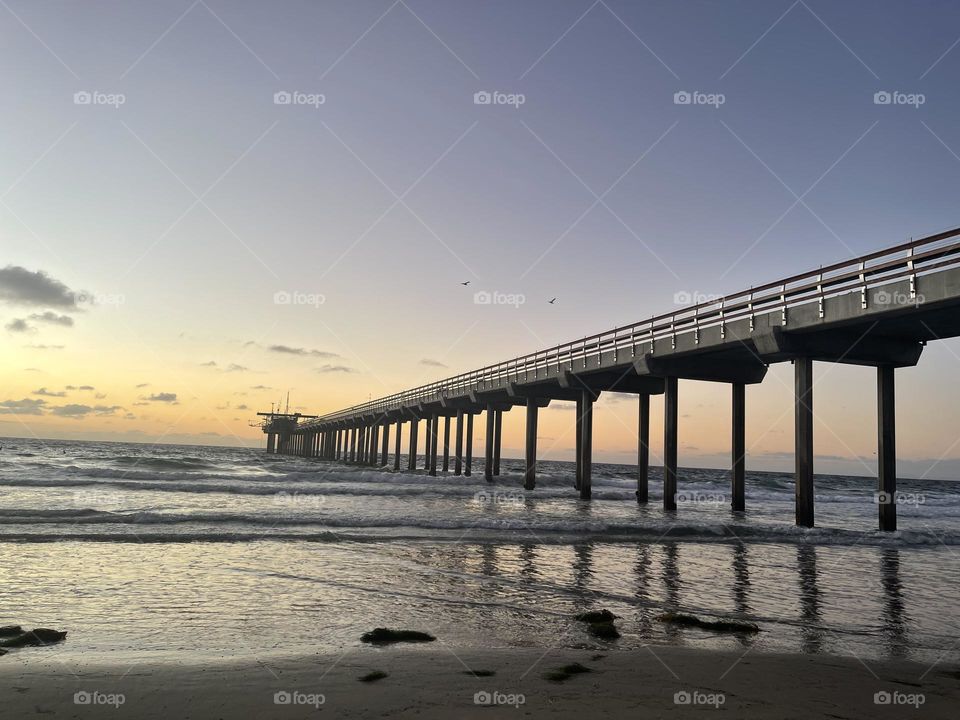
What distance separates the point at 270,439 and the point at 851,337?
12438cm

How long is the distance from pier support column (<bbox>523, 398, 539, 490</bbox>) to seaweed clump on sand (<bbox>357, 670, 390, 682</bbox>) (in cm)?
2904

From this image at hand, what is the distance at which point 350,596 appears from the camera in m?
8.66

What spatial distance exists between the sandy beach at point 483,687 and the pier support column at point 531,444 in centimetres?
2838

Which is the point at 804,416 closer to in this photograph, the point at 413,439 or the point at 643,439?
the point at 643,439

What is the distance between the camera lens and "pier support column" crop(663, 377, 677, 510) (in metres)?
A: 23.7

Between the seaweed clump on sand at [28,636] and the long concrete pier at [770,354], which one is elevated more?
the long concrete pier at [770,354]

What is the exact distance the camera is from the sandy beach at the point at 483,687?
15.3 feet

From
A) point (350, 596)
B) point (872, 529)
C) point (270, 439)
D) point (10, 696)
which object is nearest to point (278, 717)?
point (10, 696)

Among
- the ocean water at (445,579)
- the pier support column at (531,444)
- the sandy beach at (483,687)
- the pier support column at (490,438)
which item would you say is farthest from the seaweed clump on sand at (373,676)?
the pier support column at (490,438)

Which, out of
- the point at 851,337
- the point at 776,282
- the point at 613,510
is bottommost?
the point at 613,510

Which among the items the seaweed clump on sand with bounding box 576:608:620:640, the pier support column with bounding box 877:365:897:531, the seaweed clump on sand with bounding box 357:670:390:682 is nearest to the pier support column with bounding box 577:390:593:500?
the pier support column with bounding box 877:365:897:531

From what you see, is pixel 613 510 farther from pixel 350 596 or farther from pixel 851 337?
pixel 350 596

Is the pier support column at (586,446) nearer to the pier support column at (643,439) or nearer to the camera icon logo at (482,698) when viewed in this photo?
the pier support column at (643,439)

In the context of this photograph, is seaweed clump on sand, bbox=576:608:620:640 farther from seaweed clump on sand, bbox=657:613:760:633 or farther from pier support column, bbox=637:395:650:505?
pier support column, bbox=637:395:650:505
